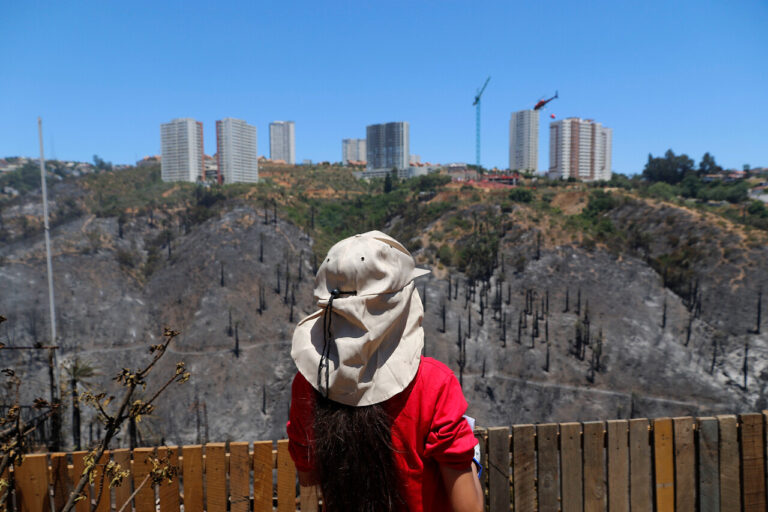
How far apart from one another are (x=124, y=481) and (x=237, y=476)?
56 cm

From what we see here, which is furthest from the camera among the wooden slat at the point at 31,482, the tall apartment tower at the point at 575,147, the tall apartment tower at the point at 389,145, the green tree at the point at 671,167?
the tall apartment tower at the point at 389,145

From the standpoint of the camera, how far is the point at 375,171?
224 ft

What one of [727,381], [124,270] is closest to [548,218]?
[727,381]

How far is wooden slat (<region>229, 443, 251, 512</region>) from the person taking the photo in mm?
2541

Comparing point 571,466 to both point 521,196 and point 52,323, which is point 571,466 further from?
point 521,196

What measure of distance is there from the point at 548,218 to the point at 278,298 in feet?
68.2

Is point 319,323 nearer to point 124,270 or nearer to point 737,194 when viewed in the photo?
point 124,270

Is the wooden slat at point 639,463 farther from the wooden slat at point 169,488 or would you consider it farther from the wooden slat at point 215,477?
the wooden slat at point 169,488

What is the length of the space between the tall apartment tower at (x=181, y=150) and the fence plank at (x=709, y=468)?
163 ft

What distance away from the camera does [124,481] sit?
249cm

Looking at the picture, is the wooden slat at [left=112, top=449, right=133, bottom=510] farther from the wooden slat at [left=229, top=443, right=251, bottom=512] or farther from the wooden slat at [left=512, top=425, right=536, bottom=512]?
the wooden slat at [left=512, top=425, right=536, bottom=512]

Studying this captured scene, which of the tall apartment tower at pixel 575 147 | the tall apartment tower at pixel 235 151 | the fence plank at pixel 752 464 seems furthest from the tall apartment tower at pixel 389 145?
the fence plank at pixel 752 464

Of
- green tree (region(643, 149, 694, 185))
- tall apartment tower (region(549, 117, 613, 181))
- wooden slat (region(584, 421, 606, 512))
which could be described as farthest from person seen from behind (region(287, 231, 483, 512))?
tall apartment tower (region(549, 117, 613, 181))

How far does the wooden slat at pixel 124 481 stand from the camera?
250 cm
